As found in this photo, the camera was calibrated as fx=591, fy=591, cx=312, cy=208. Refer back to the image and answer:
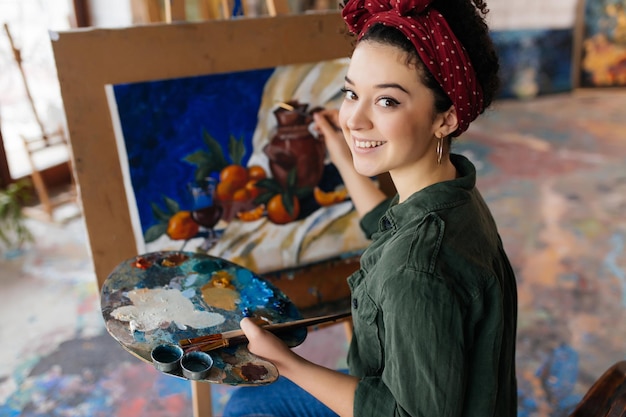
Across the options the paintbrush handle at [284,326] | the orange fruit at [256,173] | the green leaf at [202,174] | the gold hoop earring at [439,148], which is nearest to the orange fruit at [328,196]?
the orange fruit at [256,173]

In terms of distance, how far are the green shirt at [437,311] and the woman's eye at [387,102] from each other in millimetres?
158

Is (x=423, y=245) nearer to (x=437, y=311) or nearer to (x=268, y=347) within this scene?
(x=437, y=311)

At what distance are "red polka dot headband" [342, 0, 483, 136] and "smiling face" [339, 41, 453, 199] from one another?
33 mm

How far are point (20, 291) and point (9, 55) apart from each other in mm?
1432

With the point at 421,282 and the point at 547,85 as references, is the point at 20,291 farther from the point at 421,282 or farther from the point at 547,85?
the point at 547,85

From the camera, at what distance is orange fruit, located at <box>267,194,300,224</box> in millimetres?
1647

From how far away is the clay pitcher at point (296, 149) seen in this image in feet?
5.27

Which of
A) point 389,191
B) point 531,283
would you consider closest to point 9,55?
point 389,191

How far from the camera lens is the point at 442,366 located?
87cm

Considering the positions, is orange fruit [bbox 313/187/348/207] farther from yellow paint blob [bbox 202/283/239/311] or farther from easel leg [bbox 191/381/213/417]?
easel leg [bbox 191/381/213/417]

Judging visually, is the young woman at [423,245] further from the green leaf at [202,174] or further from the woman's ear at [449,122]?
the green leaf at [202,174]

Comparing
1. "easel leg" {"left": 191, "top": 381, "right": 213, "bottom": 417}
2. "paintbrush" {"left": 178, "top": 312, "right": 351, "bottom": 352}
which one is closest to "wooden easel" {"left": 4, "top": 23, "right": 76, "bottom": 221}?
"easel leg" {"left": 191, "top": 381, "right": 213, "bottom": 417}

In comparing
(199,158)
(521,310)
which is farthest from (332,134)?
(521,310)

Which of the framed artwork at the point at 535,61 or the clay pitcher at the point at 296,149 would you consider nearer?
the clay pitcher at the point at 296,149
